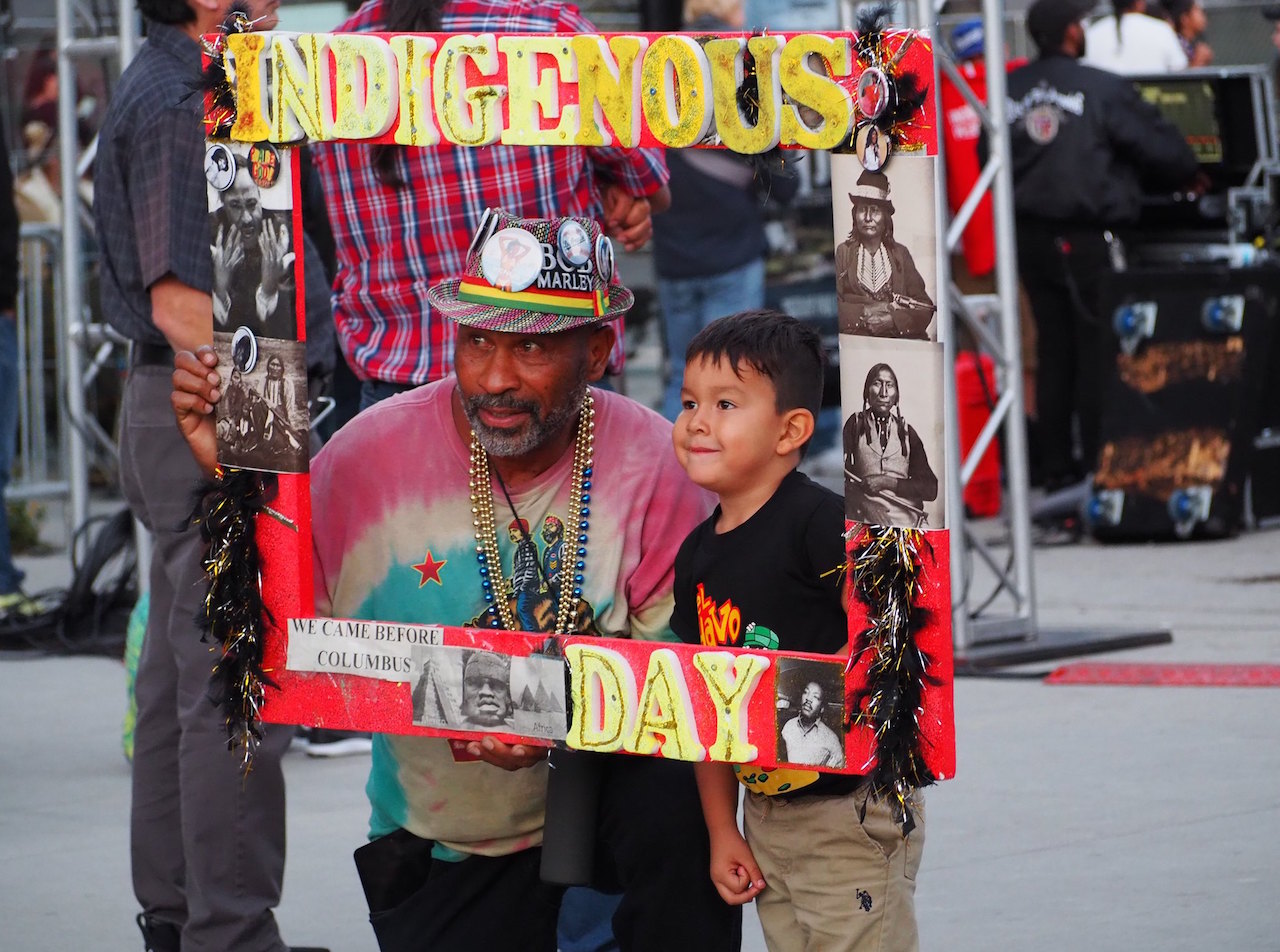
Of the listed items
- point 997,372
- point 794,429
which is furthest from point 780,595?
point 997,372

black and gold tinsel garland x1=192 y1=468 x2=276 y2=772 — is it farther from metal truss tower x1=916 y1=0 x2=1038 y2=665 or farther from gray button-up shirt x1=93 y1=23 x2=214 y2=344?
metal truss tower x1=916 y1=0 x2=1038 y2=665

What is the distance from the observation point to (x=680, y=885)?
2938 mm

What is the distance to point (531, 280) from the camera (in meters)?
2.83

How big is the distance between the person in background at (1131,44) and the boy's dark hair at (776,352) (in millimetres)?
8260

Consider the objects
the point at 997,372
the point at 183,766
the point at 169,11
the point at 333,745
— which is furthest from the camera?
the point at 997,372

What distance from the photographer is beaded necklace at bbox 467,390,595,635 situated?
299 cm

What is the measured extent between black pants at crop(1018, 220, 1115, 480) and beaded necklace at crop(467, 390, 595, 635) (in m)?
6.42

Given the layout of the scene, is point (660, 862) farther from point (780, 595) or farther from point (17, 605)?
point (17, 605)

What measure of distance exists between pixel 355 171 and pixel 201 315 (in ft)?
1.78

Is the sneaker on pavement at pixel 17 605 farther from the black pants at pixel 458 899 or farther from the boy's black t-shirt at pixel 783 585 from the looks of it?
the boy's black t-shirt at pixel 783 585

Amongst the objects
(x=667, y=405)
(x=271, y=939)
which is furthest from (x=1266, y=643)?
(x=271, y=939)

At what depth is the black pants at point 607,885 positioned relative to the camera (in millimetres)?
2939

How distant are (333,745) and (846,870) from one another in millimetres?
3037

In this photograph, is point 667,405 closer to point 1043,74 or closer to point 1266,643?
point 1043,74
